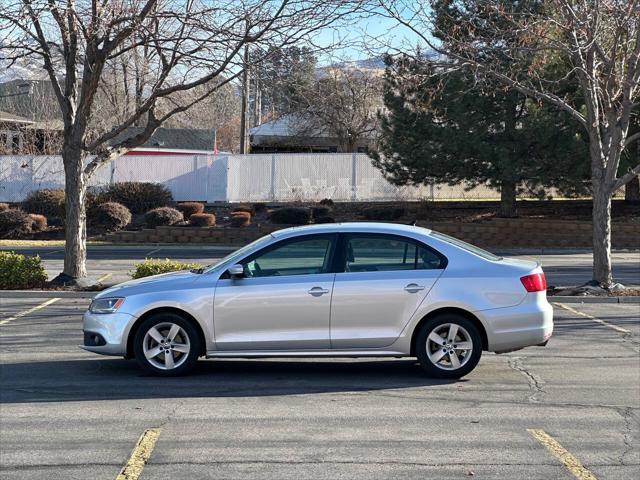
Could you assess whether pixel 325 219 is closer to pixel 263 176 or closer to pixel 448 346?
pixel 263 176

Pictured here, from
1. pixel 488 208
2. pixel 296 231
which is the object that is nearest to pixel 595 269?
pixel 296 231

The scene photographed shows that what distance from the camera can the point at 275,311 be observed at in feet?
28.6

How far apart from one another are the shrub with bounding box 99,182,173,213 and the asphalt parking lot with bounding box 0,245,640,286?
5065mm

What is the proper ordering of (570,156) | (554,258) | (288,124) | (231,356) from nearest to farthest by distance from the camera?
(231,356)
(554,258)
(570,156)
(288,124)

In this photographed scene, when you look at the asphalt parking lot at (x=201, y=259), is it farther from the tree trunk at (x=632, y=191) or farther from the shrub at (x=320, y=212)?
the tree trunk at (x=632, y=191)

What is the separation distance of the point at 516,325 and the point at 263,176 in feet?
93.0

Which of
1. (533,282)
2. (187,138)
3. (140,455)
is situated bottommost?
(140,455)

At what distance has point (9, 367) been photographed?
964cm

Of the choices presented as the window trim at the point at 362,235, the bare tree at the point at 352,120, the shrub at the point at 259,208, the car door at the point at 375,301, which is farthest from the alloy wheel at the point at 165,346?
the bare tree at the point at 352,120

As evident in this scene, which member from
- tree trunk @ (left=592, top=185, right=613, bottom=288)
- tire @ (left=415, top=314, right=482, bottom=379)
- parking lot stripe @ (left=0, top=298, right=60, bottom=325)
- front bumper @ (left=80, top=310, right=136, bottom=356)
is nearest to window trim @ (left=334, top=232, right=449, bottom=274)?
tire @ (left=415, top=314, right=482, bottom=379)

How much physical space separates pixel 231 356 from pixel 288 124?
4454cm

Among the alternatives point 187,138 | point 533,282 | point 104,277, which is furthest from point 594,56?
point 187,138

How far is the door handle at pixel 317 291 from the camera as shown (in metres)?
8.70

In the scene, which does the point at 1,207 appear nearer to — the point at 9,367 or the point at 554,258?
the point at 554,258
